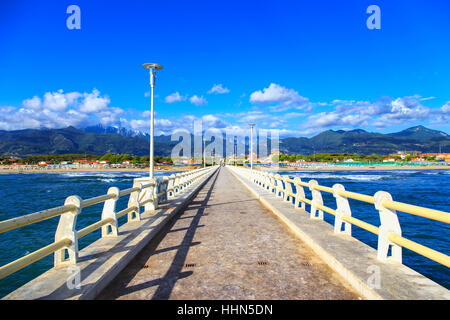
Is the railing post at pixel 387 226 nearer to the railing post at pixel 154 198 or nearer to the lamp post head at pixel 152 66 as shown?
the railing post at pixel 154 198

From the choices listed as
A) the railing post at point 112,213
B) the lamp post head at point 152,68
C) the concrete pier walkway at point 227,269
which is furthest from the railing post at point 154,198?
the lamp post head at point 152,68

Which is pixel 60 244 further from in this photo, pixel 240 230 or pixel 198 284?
pixel 240 230

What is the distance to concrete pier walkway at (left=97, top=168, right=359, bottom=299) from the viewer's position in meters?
3.50

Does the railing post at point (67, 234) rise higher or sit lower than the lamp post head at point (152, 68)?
lower

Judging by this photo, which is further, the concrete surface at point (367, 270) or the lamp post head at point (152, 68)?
the lamp post head at point (152, 68)

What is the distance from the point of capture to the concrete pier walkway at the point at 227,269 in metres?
3.50

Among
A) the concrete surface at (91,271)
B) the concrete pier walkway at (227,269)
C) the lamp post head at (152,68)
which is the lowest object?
the concrete pier walkway at (227,269)

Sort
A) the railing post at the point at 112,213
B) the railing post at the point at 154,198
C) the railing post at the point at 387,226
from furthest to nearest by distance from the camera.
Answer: the railing post at the point at 154,198 → the railing post at the point at 112,213 → the railing post at the point at 387,226

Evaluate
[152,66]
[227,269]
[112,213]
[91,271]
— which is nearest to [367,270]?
[227,269]

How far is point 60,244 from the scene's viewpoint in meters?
3.85

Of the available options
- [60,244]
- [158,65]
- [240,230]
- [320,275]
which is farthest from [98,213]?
[320,275]

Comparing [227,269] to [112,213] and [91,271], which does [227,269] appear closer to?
[91,271]

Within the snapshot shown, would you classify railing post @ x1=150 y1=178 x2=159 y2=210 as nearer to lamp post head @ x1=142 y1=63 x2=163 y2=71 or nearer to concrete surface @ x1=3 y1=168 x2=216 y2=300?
concrete surface @ x1=3 y1=168 x2=216 y2=300

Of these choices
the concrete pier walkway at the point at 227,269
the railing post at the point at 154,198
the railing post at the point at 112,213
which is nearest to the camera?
the concrete pier walkway at the point at 227,269
